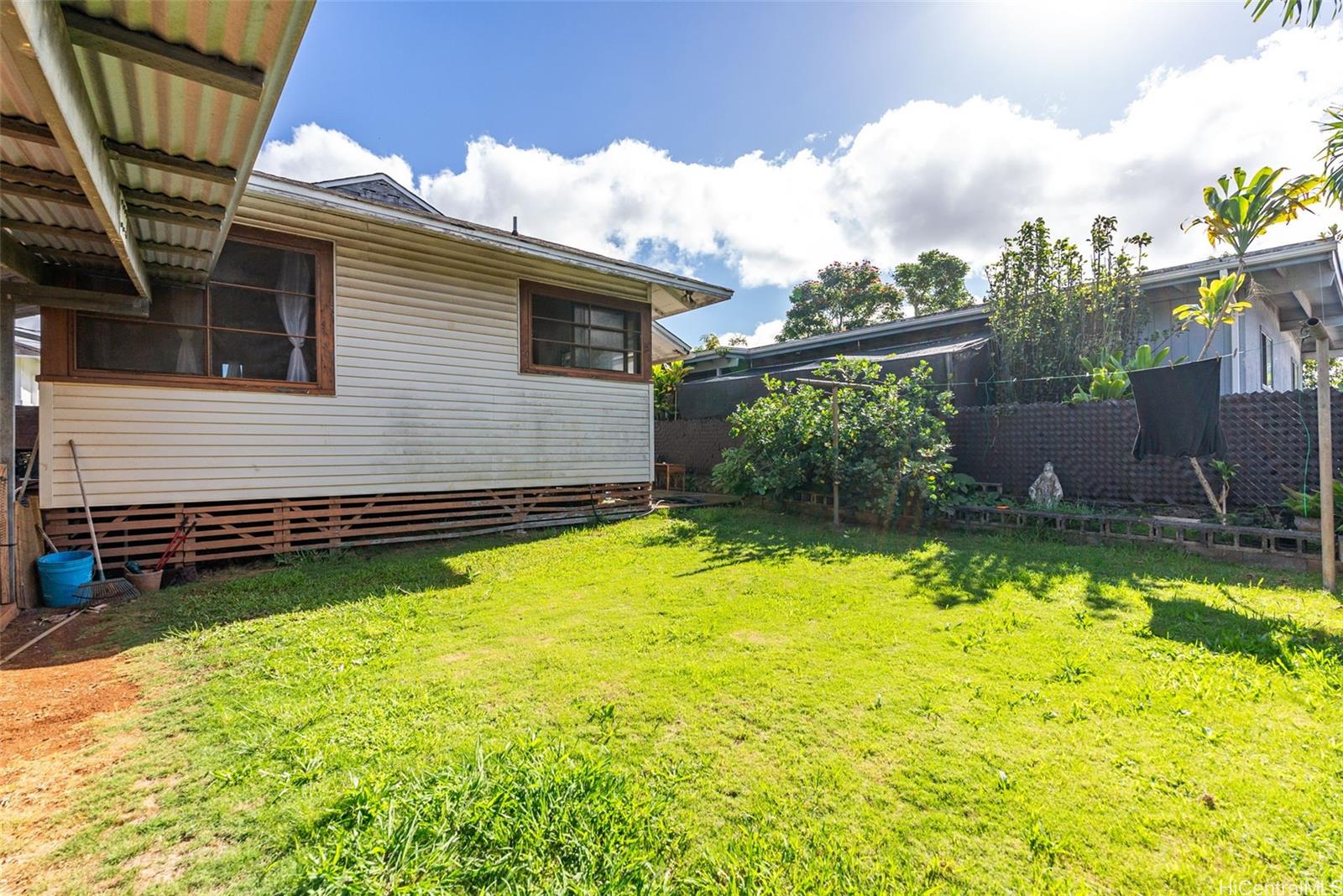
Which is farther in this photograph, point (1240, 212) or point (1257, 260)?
point (1257, 260)

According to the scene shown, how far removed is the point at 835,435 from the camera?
7.00 metres

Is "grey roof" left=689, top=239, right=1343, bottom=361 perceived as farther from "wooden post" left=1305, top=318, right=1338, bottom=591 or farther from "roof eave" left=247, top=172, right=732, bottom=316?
"wooden post" left=1305, top=318, right=1338, bottom=591

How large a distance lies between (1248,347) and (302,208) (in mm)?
14137

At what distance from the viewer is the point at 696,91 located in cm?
849

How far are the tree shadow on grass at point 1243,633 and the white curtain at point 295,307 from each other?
7578 millimetres

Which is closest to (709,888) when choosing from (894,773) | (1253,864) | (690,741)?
(690,741)

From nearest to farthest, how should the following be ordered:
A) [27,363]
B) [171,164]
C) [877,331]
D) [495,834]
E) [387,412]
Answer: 1. [495,834]
2. [171,164]
3. [387,412]
4. [877,331]
5. [27,363]

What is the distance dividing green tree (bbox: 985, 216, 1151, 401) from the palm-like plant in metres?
1.70

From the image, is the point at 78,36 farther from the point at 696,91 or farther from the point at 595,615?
the point at 696,91

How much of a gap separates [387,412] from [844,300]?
84.0 feet

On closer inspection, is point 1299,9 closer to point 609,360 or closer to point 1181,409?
point 1181,409

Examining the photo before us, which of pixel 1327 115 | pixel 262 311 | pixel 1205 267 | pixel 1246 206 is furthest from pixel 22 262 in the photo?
pixel 1205 267

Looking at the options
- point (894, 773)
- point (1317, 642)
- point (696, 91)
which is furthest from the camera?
point (696, 91)

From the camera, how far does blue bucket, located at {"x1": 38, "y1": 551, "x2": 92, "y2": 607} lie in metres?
3.95
